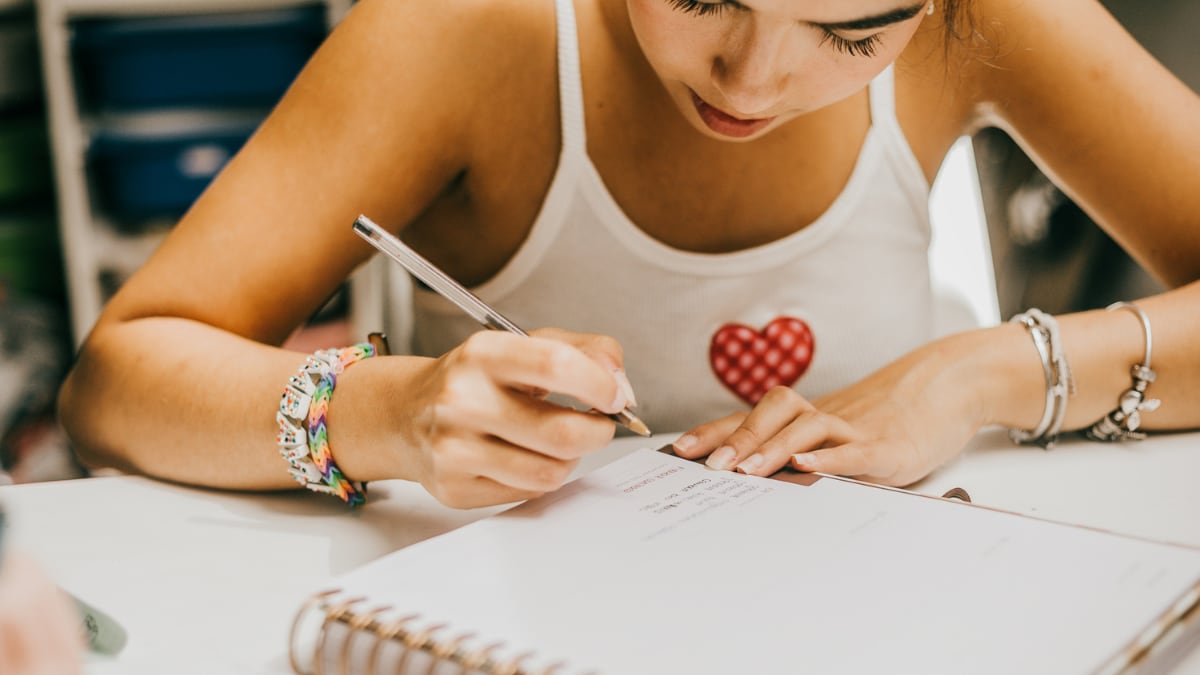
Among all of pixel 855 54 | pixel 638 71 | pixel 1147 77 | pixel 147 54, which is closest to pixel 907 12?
pixel 855 54

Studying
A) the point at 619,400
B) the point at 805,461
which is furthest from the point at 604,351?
the point at 805,461

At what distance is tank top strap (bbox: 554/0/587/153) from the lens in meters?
0.85

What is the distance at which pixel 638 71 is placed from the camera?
0.87 m

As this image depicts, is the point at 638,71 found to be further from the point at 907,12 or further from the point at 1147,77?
the point at 1147,77

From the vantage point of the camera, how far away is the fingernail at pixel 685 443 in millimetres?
654

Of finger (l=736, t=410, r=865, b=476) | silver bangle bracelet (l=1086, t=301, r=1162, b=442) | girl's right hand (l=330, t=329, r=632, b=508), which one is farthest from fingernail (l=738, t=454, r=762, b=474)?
silver bangle bracelet (l=1086, t=301, r=1162, b=442)

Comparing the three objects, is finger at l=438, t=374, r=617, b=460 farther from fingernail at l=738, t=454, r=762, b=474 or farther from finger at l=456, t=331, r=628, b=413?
fingernail at l=738, t=454, r=762, b=474

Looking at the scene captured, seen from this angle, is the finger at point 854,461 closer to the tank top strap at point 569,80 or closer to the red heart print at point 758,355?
the red heart print at point 758,355

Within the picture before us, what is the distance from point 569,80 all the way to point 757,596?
1.76 feet

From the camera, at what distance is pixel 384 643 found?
1.39 feet

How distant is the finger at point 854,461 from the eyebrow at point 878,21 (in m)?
0.27

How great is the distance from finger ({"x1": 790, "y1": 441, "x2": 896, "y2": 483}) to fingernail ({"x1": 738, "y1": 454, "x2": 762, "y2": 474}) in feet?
0.08

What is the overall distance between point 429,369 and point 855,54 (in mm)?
347

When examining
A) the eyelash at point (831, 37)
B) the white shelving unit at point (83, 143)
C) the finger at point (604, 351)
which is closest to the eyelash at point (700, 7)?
the eyelash at point (831, 37)
